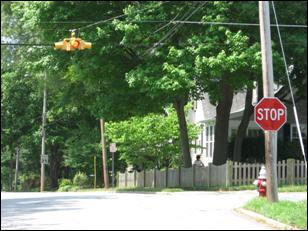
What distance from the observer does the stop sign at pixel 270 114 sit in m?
16.6

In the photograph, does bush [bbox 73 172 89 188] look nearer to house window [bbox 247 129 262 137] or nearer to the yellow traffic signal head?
house window [bbox 247 129 262 137]

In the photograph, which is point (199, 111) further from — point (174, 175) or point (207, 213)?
point (207, 213)

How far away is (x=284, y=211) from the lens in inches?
547

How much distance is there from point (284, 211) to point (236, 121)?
2708cm

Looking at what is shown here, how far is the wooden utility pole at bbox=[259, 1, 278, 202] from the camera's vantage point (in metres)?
16.7

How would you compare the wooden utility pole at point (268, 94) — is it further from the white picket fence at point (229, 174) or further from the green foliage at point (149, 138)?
the green foliage at point (149, 138)

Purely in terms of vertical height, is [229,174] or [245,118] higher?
[245,118]

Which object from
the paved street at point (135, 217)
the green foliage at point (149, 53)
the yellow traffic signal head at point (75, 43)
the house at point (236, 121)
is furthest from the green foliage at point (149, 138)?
the paved street at point (135, 217)

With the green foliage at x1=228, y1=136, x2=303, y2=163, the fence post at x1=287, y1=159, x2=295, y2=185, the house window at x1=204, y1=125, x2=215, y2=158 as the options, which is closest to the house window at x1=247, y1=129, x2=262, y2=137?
the house window at x1=204, y1=125, x2=215, y2=158

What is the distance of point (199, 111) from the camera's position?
4616cm

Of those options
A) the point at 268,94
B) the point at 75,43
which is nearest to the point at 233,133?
the point at 75,43

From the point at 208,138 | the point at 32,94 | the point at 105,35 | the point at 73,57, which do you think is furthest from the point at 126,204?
the point at 32,94

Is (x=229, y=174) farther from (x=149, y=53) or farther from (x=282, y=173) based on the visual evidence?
(x=149, y=53)

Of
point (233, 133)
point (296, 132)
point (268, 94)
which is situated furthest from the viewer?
point (233, 133)
